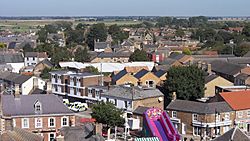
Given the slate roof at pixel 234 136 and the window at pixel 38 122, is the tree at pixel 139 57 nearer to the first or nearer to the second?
the window at pixel 38 122

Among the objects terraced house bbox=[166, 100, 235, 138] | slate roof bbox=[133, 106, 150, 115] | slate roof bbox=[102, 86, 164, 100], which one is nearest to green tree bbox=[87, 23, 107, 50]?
slate roof bbox=[102, 86, 164, 100]

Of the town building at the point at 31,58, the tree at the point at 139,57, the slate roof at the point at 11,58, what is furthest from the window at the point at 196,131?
the slate roof at the point at 11,58

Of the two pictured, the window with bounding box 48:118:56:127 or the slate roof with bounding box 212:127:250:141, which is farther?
the window with bounding box 48:118:56:127

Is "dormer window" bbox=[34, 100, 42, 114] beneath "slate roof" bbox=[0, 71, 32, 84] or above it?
above

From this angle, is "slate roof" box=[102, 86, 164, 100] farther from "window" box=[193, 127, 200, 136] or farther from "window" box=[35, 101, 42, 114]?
"window" box=[35, 101, 42, 114]

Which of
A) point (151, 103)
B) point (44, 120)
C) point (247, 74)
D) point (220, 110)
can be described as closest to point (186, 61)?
point (247, 74)

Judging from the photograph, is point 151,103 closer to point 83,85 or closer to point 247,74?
point 83,85

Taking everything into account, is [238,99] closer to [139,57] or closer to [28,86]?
[28,86]
